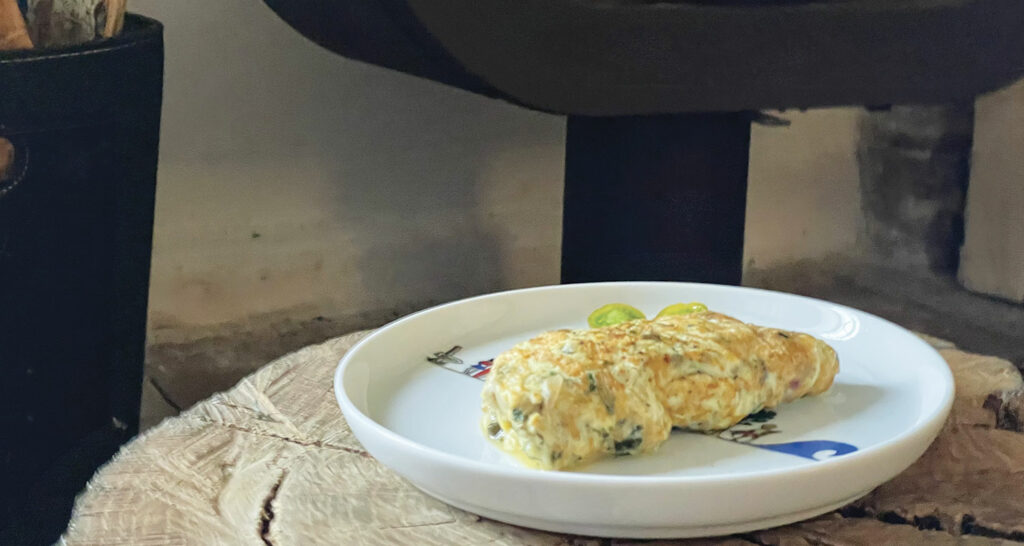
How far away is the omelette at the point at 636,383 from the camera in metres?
0.59

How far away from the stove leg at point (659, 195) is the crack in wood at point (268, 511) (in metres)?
0.72

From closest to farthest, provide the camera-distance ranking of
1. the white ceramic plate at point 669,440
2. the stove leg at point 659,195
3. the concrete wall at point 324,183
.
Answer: the white ceramic plate at point 669,440
the stove leg at point 659,195
the concrete wall at point 324,183

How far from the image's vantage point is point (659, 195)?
1.28 metres

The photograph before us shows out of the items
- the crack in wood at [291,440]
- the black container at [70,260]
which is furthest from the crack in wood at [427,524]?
the black container at [70,260]

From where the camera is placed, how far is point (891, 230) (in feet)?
6.96

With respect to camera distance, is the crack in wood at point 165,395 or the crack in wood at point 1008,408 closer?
the crack in wood at point 1008,408

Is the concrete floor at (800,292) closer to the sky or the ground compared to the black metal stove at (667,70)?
closer to the ground

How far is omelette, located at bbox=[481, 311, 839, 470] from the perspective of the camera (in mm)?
589

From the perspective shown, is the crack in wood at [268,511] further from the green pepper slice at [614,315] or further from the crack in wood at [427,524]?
the green pepper slice at [614,315]

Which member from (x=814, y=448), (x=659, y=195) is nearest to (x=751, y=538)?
(x=814, y=448)

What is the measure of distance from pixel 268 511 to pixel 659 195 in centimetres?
79

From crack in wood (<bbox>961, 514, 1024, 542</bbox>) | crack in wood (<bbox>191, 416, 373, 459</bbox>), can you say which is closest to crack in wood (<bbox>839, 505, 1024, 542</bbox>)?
crack in wood (<bbox>961, 514, 1024, 542</bbox>)

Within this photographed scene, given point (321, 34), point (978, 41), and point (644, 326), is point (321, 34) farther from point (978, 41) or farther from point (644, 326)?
point (978, 41)

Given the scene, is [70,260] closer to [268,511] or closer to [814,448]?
[268,511]
